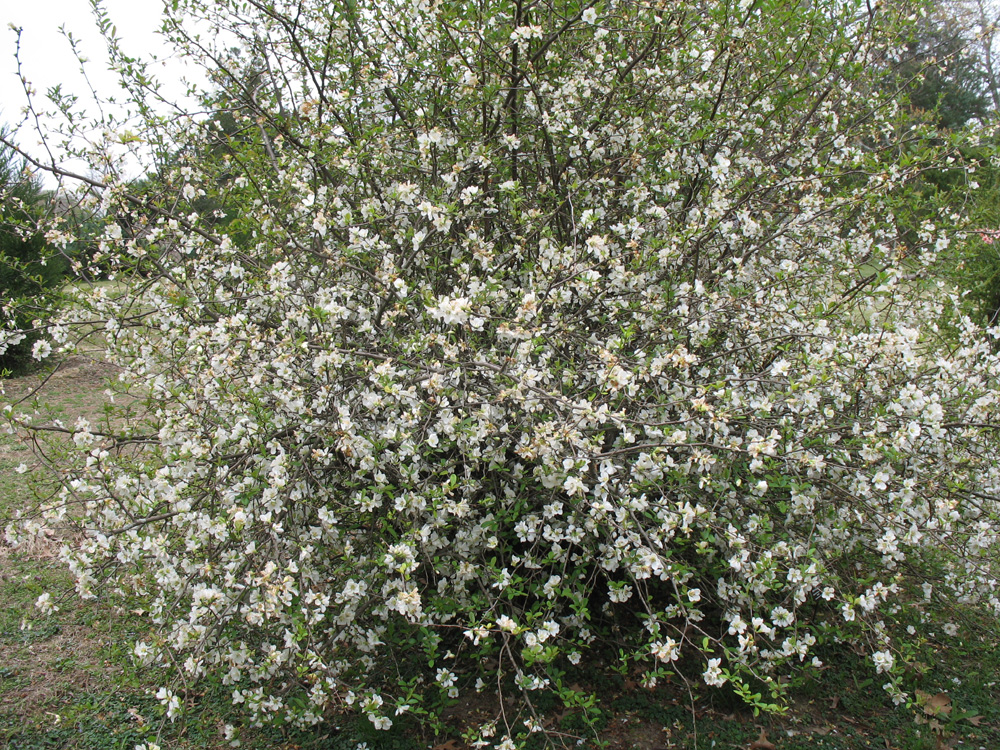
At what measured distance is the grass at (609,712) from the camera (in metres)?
3.02

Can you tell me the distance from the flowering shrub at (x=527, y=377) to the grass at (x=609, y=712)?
0.56 ft

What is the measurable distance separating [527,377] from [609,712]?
175 cm

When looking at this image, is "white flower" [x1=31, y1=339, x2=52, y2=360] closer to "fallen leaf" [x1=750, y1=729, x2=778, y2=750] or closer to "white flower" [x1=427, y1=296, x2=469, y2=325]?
"white flower" [x1=427, y1=296, x2=469, y2=325]

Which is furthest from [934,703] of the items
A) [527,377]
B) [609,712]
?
[527,377]

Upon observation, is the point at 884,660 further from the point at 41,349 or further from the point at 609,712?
the point at 41,349

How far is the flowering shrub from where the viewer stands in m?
2.62

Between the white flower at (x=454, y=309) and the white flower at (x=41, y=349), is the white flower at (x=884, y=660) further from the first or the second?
the white flower at (x=41, y=349)

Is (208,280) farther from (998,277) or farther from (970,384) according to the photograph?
(998,277)

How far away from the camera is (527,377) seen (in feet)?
8.11

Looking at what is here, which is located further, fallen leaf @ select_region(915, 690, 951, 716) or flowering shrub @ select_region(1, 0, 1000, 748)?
fallen leaf @ select_region(915, 690, 951, 716)

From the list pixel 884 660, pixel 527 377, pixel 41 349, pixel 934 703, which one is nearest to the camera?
pixel 527 377

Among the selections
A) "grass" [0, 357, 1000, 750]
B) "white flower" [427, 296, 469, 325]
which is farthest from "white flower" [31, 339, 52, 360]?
"white flower" [427, 296, 469, 325]

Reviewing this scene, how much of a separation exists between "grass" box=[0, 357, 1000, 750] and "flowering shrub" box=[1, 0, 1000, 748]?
171mm

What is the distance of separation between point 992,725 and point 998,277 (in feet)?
14.5
